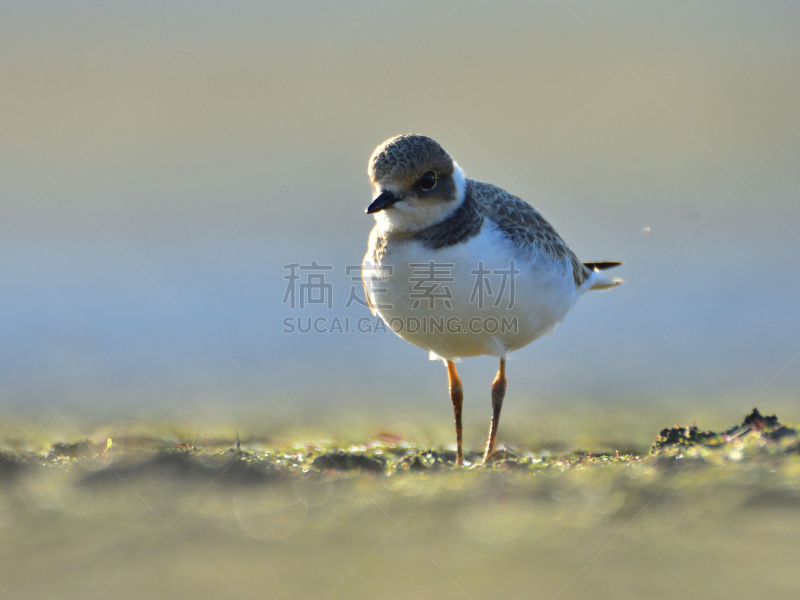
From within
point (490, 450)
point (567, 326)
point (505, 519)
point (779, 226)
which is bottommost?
point (505, 519)

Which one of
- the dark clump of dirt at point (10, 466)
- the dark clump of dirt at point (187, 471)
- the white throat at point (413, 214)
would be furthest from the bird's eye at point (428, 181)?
the dark clump of dirt at point (10, 466)

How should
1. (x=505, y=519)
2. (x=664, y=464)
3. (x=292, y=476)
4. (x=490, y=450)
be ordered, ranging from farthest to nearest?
(x=490, y=450), (x=292, y=476), (x=664, y=464), (x=505, y=519)

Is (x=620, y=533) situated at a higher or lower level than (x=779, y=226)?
lower

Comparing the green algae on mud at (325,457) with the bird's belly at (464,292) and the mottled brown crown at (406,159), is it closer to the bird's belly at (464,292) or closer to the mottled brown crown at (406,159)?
the bird's belly at (464,292)

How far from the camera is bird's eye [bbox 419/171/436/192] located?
5.02 metres

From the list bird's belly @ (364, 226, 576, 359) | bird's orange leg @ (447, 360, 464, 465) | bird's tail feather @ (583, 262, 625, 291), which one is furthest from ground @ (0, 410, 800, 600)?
bird's tail feather @ (583, 262, 625, 291)

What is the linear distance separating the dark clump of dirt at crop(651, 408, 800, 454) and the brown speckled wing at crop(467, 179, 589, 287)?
1343 mm

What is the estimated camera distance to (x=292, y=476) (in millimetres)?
4453

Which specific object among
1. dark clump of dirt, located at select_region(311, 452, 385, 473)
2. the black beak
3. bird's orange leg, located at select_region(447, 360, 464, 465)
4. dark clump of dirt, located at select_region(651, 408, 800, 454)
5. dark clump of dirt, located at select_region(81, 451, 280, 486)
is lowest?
dark clump of dirt, located at select_region(81, 451, 280, 486)

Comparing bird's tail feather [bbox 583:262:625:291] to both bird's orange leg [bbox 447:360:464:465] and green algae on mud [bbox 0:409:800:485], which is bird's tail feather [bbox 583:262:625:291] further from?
green algae on mud [bbox 0:409:800:485]

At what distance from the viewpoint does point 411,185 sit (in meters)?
4.98

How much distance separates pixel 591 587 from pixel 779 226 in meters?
11.6

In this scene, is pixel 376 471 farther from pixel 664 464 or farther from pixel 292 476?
pixel 664 464

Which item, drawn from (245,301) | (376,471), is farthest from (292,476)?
(245,301)
